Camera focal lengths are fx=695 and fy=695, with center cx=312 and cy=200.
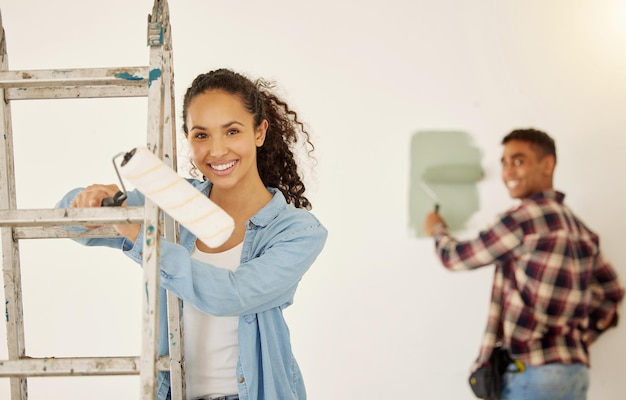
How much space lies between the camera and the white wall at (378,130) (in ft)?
8.64

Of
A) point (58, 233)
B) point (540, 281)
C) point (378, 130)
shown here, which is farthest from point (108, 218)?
point (540, 281)

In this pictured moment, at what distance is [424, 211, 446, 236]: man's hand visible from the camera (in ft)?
8.72

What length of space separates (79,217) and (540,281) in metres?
1.81

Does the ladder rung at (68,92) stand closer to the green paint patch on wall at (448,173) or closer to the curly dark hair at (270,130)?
the curly dark hair at (270,130)

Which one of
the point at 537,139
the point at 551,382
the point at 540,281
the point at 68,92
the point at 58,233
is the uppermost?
the point at 68,92

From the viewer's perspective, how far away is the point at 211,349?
1.63 metres

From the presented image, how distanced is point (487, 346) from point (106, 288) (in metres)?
1.49

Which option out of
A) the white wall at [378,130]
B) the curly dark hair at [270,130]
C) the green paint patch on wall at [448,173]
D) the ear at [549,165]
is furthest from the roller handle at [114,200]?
the ear at [549,165]

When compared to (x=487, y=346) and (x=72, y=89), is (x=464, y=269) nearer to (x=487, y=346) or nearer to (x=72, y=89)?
(x=487, y=346)

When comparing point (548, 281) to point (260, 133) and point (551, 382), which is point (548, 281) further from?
point (260, 133)

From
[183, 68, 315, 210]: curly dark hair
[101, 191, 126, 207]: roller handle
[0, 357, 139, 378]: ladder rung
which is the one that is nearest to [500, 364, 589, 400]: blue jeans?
[183, 68, 315, 210]: curly dark hair

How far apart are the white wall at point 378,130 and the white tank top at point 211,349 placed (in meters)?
1.05

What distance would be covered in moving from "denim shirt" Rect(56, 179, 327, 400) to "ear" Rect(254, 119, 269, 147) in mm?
152

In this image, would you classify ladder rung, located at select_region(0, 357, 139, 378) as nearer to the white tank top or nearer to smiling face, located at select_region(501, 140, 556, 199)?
the white tank top
